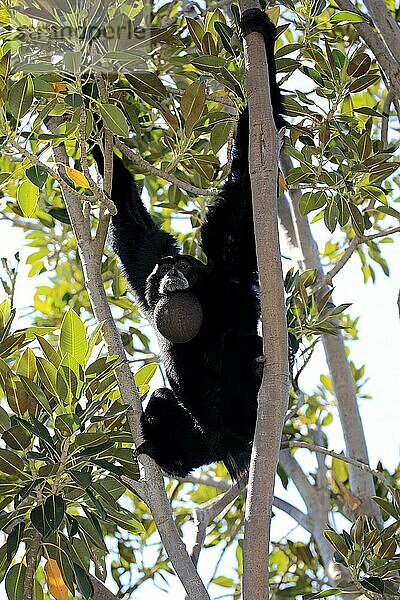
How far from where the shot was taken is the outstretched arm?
18.3ft

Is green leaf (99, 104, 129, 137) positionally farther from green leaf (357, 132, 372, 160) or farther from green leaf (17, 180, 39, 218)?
green leaf (357, 132, 372, 160)

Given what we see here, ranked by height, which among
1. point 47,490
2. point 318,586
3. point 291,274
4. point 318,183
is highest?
point 318,183

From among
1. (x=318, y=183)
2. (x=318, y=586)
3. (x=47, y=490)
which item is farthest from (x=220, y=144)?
(x=318, y=586)

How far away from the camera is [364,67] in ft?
14.7

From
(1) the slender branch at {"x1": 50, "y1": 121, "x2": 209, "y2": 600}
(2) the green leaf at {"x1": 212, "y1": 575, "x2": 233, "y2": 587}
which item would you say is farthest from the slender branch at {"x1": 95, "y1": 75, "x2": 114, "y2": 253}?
(2) the green leaf at {"x1": 212, "y1": 575, "x2": 233, "y2": 587}

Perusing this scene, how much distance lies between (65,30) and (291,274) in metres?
2.22

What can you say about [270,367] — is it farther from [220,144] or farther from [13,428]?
[220,144]

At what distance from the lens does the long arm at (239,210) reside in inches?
159

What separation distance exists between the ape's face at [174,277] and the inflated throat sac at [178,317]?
2.5 inches

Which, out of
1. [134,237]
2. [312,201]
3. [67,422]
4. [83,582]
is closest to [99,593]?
[83,582]

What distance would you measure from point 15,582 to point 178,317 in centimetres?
171

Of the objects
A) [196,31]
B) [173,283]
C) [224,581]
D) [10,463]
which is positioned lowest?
[224,581]

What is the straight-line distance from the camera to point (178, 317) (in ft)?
15.5

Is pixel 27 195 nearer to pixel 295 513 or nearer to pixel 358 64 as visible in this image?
pixel 358 64
